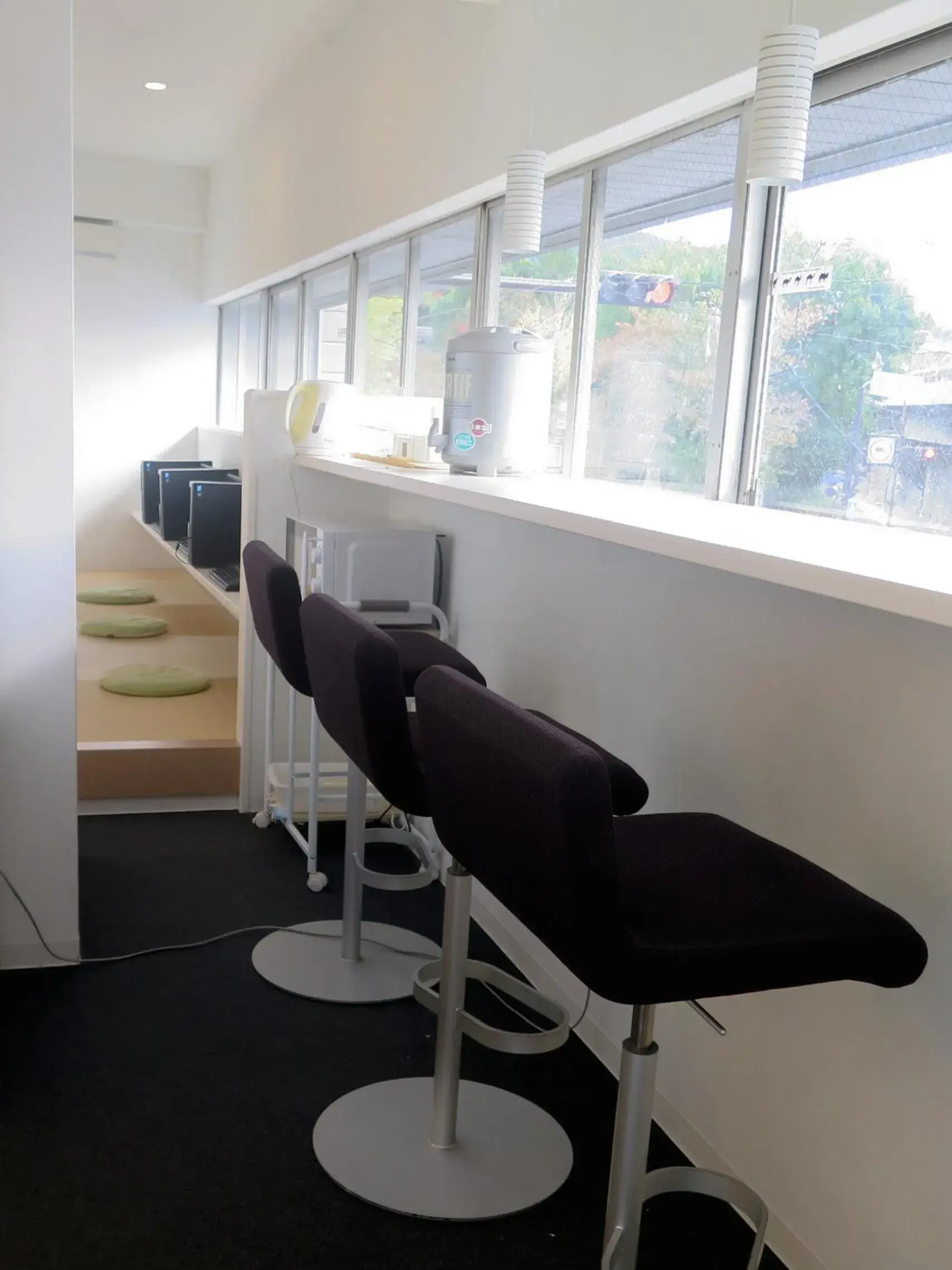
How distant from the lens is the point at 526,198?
2.34 metres

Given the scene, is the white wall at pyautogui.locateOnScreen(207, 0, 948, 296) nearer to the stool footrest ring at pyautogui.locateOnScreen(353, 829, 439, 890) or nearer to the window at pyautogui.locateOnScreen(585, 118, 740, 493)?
the window at pyautogui.locateOnScreen(585, 118, 740, 493)

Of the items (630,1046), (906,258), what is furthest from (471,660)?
(630,1046)

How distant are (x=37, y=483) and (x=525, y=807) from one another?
1688 mm

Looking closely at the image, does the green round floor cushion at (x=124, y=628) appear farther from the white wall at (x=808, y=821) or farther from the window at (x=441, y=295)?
the white wall at (x=808, y=821)

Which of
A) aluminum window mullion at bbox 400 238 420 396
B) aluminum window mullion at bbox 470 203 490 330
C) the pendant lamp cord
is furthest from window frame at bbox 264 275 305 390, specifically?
the pendant lamp cord

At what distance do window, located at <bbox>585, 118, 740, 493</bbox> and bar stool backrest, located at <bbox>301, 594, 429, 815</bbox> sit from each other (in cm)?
89

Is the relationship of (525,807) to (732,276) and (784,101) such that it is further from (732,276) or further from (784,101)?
(732,276)

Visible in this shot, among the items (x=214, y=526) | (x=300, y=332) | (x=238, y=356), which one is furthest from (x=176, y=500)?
(x=238, y=356)

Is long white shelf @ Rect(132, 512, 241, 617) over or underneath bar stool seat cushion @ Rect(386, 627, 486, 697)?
underneath

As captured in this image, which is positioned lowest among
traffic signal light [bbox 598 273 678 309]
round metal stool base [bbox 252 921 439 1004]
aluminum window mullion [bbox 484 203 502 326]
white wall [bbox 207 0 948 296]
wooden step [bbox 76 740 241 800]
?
round metal stool base [bbox 252 921 439 1004]

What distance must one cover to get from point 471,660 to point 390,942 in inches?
30.6

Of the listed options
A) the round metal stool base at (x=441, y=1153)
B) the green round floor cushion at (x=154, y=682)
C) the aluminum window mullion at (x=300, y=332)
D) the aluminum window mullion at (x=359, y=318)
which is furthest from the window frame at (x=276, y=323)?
the round metal stool base at (x=441, y=1153)

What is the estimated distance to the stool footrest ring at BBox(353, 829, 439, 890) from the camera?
237 cm

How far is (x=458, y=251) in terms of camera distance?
12.3 feet
